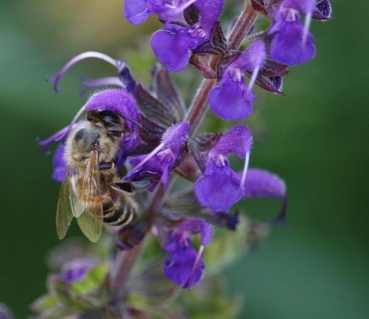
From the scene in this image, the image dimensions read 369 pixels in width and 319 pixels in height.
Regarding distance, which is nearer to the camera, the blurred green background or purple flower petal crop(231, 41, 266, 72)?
purple flower petal crop(231, 41, 266, 72)

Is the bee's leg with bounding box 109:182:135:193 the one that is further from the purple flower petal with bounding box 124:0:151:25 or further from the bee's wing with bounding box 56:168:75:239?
the purple flower petal with bounding box 124:0:151:25

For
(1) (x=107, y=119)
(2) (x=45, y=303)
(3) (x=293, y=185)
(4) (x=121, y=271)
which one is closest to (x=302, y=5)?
(1) (x=107, y=119)

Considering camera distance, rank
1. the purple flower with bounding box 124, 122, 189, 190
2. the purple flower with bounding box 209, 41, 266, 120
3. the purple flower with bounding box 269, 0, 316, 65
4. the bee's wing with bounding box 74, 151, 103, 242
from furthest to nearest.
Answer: the bee's wing with bounding box 74, 151, 103, 242 → the purple flower with bounding box 124, 122, 189, 190 → the purple flower with bounding box 209, 41, 266, 120 → the purple flower with bounding box 269, 0, 316, 65

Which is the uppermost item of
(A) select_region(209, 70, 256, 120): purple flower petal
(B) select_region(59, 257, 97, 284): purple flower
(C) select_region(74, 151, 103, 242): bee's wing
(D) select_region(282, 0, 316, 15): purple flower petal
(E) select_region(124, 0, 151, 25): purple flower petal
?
(D) select_region(282, 0, 316, 15): purple flower petal

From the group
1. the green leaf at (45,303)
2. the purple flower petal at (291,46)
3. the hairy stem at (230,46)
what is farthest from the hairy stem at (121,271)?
the purple flower petal at (291,46)

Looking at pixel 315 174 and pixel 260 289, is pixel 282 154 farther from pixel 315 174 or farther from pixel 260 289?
pixel 260 289

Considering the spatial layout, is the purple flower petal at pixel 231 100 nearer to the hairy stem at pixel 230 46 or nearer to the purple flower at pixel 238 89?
the purple flower at pixel 238 89

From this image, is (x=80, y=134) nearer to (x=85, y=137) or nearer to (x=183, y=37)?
(x=85, y=137)

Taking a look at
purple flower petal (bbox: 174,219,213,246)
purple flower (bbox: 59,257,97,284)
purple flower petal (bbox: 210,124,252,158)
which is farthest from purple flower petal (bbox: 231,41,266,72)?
purple flower (bbox: 59,257,97,284)
